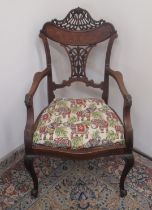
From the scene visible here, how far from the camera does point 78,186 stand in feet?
5.32

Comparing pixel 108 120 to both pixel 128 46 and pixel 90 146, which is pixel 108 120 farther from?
pixel 128 46

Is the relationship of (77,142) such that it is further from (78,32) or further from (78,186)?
(78,32)

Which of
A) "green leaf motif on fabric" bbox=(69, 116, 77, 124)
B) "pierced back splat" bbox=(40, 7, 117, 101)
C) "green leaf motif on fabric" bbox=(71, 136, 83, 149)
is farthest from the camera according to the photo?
"pierced back splat" bbox=(40, 7, 117, 101)

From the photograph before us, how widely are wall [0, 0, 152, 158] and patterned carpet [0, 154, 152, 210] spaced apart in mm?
230

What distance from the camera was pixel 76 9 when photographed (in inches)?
61.4

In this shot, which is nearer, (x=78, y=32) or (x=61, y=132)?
(x=61, y=132)

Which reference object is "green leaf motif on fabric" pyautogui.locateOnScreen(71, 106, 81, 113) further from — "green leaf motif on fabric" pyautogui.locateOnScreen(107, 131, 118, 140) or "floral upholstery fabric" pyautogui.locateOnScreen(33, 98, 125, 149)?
"green leaf motif on fabric" pyautogui.locateOnScreen(107, 131, 118, 140)

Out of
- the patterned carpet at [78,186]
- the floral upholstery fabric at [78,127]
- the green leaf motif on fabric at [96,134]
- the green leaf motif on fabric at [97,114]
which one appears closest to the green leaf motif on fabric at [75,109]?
the floral upholstery fabric at [78,127]

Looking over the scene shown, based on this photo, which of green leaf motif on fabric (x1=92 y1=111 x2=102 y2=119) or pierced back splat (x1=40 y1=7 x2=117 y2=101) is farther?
pierced back splat (x1=40 y1=7 x2=117 y2=101)

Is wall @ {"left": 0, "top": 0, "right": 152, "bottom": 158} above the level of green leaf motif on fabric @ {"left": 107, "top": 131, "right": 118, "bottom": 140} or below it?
above

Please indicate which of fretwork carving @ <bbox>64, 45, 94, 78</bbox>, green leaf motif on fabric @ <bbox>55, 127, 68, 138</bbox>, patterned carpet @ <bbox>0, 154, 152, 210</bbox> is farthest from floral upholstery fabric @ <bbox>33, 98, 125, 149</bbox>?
patterned carpet @ <bbox>0, 154, 152, 210</bbox>

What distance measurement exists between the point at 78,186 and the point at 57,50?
36.7 inches

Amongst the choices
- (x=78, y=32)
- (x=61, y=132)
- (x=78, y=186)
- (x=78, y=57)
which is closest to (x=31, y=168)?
(x=61, y=132)

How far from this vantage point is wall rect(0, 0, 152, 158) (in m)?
1.50
